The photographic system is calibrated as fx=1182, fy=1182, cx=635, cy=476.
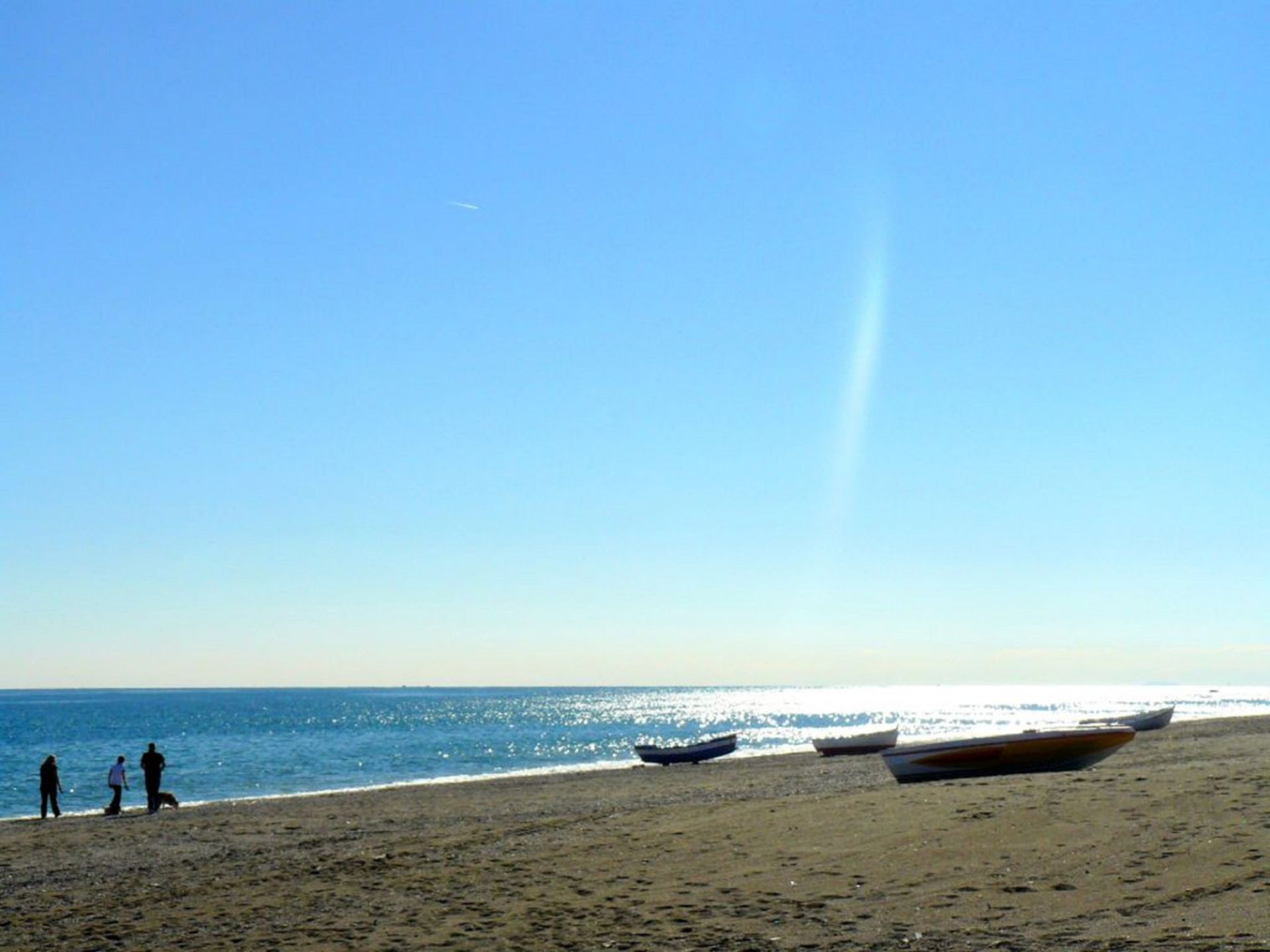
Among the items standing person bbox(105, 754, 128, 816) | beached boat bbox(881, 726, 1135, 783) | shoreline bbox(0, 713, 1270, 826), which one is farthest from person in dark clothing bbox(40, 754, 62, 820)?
beached boat bbox(881, 726, 1135, 783)

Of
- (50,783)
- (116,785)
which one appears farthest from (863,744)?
(50,783)

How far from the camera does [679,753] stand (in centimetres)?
5119

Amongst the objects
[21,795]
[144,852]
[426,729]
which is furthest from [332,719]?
[144,852]

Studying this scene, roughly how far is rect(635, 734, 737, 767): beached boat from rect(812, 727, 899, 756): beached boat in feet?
19.0

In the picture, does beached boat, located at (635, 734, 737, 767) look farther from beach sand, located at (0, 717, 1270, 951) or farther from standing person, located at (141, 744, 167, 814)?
beach sand, located at (0, 717, 1270, 951)

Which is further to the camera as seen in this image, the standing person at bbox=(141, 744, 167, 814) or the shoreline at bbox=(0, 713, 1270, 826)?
the shoreline at bbox=(0, 713, 1270, 826)

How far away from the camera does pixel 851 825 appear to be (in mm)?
16578

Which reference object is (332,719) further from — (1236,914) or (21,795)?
(1236,914)

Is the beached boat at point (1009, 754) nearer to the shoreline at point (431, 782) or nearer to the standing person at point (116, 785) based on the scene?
the shoreline at point (431, 782)

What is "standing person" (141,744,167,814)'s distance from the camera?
2991 cm

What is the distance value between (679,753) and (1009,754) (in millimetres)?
28444

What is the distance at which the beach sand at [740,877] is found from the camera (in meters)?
11.0

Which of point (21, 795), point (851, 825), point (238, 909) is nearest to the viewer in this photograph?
point (238, 909)

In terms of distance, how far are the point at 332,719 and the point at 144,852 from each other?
113341 millimetres
